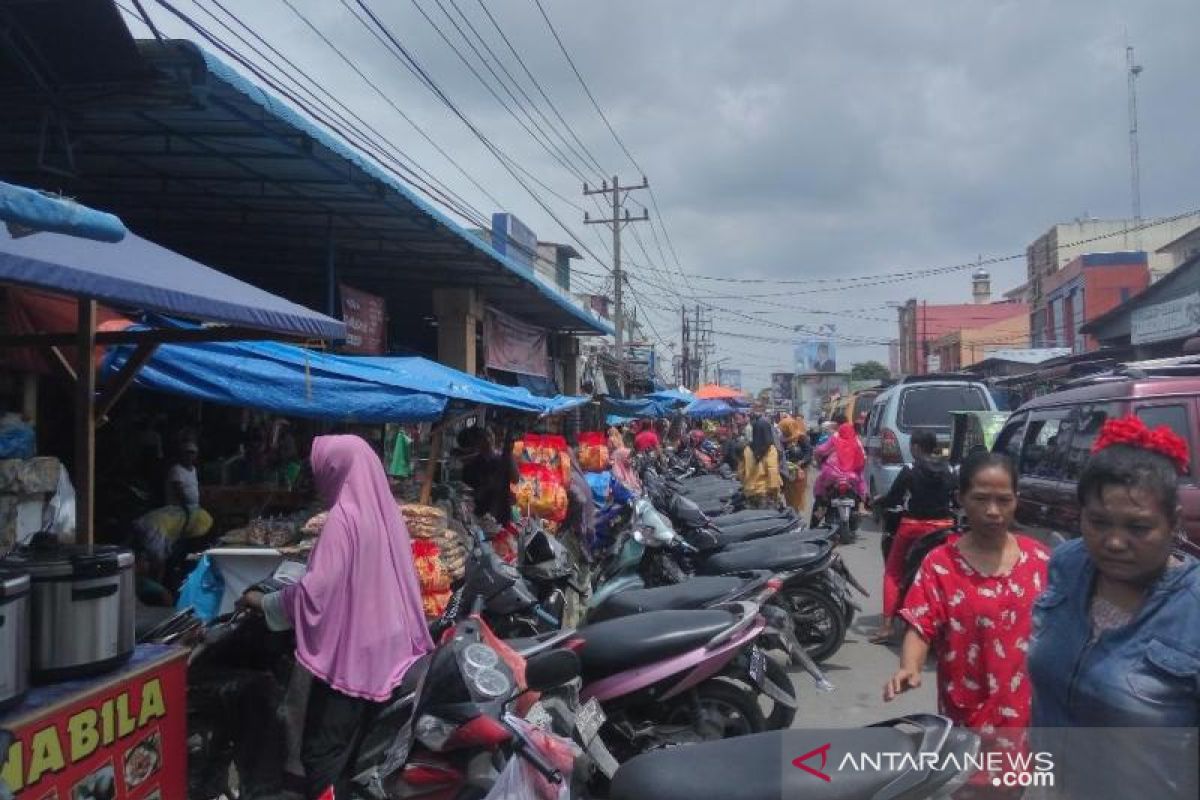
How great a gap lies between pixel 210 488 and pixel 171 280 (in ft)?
14.4

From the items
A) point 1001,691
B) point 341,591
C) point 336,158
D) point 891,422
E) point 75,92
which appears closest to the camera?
point 1001,691

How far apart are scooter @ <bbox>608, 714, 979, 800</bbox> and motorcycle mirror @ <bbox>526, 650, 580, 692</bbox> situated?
89 cm

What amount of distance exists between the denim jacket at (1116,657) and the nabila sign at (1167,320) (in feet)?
51.6

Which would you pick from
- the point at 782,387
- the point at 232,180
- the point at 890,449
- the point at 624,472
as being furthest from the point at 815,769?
the point at 782,387

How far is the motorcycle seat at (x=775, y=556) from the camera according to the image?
5980mm

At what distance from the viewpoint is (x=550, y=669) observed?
10.3 ft

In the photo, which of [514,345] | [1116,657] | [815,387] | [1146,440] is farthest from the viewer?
[815,387]

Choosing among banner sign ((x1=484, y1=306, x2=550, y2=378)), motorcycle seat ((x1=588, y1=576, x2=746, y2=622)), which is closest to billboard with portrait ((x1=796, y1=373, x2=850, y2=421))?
banner sign ((x1=484, y1=306, x2=550, y2=378))

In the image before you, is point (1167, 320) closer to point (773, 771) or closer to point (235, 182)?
point (235, 182)

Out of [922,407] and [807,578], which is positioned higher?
[922,407]

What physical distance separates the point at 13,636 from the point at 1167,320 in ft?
62.7

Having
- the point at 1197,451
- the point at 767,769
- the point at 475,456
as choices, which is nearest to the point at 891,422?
the point at 475,456

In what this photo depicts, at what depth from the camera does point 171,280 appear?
3.44 meters

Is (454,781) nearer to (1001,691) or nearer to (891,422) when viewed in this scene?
(1001,691)
